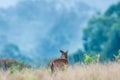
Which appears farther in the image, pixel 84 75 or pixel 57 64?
pixel 57 64

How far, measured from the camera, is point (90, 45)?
182 feet

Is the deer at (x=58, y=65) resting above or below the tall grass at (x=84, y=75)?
above

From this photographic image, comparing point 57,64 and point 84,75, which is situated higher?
point 57,64

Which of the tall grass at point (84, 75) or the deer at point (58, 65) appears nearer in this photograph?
the tall grass at point (84, 75)

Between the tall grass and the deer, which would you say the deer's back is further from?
the tall grass

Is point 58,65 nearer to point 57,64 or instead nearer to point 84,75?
point 57,64

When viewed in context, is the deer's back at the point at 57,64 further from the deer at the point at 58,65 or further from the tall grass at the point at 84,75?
the tall grass at the point at 84,75

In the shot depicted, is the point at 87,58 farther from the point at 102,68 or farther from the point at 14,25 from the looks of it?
the point at 14,25

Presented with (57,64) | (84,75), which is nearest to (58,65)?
(57,64)

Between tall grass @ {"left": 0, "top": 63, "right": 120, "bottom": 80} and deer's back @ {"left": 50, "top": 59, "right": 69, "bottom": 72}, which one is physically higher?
deer's back @ {"left": 50, "top": 59, "right": 69, "bottom": 72}

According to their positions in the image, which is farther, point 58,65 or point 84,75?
point 58,65

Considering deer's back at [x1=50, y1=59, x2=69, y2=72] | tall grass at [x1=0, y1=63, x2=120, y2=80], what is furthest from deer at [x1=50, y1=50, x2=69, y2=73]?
tall grass at [x1=0, y1=63, x2=120, y2=80]

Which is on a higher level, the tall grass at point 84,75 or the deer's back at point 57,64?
the deer's back at point 57,64

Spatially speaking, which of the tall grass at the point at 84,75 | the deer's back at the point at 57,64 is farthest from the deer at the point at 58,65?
the tall grass at the point at 84,75
